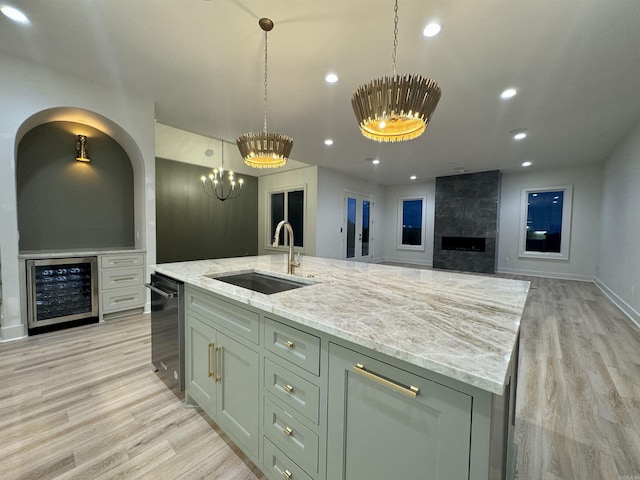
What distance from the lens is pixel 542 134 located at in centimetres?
429

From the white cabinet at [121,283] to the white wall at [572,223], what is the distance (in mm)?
8423

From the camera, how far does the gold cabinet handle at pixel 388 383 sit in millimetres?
758

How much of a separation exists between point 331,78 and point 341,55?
0.39 m

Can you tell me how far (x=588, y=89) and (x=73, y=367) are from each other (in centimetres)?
590

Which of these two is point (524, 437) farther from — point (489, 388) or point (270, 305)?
point (270, 305)

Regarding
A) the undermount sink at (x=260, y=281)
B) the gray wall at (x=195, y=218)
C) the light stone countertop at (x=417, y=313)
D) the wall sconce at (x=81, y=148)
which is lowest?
the undermount sink at (x=260, y=281)

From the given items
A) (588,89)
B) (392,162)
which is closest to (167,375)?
(588,89)

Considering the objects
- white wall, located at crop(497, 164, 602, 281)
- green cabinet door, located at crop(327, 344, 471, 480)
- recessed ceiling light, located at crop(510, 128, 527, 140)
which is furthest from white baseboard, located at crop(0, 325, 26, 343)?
white wall, located at crop(497, 164, 602, 281)

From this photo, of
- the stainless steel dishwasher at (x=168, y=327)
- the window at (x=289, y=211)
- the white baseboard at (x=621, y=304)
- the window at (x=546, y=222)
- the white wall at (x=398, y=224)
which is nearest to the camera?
the stainless steel dishwasher at (x=168, y=327)

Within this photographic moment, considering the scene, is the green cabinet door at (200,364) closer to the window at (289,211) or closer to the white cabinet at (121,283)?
the white cabinet at (121,283)

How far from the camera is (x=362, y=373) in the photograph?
873 millimetres

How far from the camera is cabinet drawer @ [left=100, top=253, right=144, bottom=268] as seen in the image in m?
3.28

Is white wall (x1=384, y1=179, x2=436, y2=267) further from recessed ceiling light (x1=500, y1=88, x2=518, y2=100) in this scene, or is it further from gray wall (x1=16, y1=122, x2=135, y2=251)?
gray wall (x1=16, y1=122, x2=135, y2=251)

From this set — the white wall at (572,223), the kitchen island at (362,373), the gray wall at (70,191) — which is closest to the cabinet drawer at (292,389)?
the kitchen island at (362,373)
